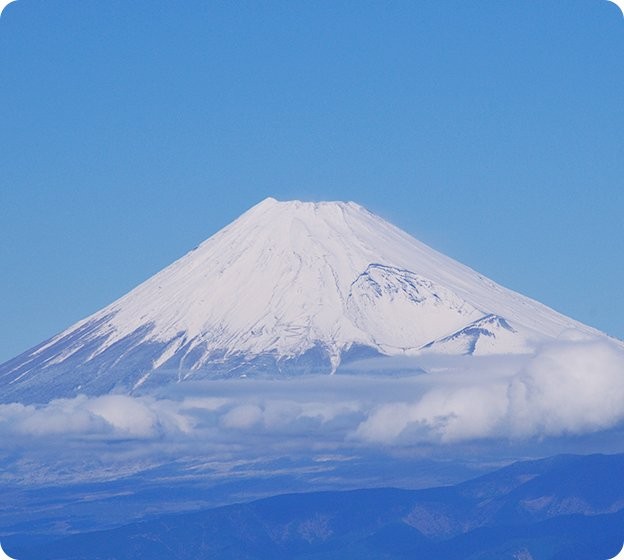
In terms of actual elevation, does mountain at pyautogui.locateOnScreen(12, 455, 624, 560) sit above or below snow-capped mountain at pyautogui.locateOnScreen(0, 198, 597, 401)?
below

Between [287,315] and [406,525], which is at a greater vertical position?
[287,315]

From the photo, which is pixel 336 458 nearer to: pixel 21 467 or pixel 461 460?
pixel 461 460

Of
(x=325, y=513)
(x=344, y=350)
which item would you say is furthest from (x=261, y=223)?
(x=325, y=513)

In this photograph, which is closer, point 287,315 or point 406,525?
point 406,525

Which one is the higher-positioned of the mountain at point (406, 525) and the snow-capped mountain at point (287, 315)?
the snow-capped mountain at point (287, 315)
